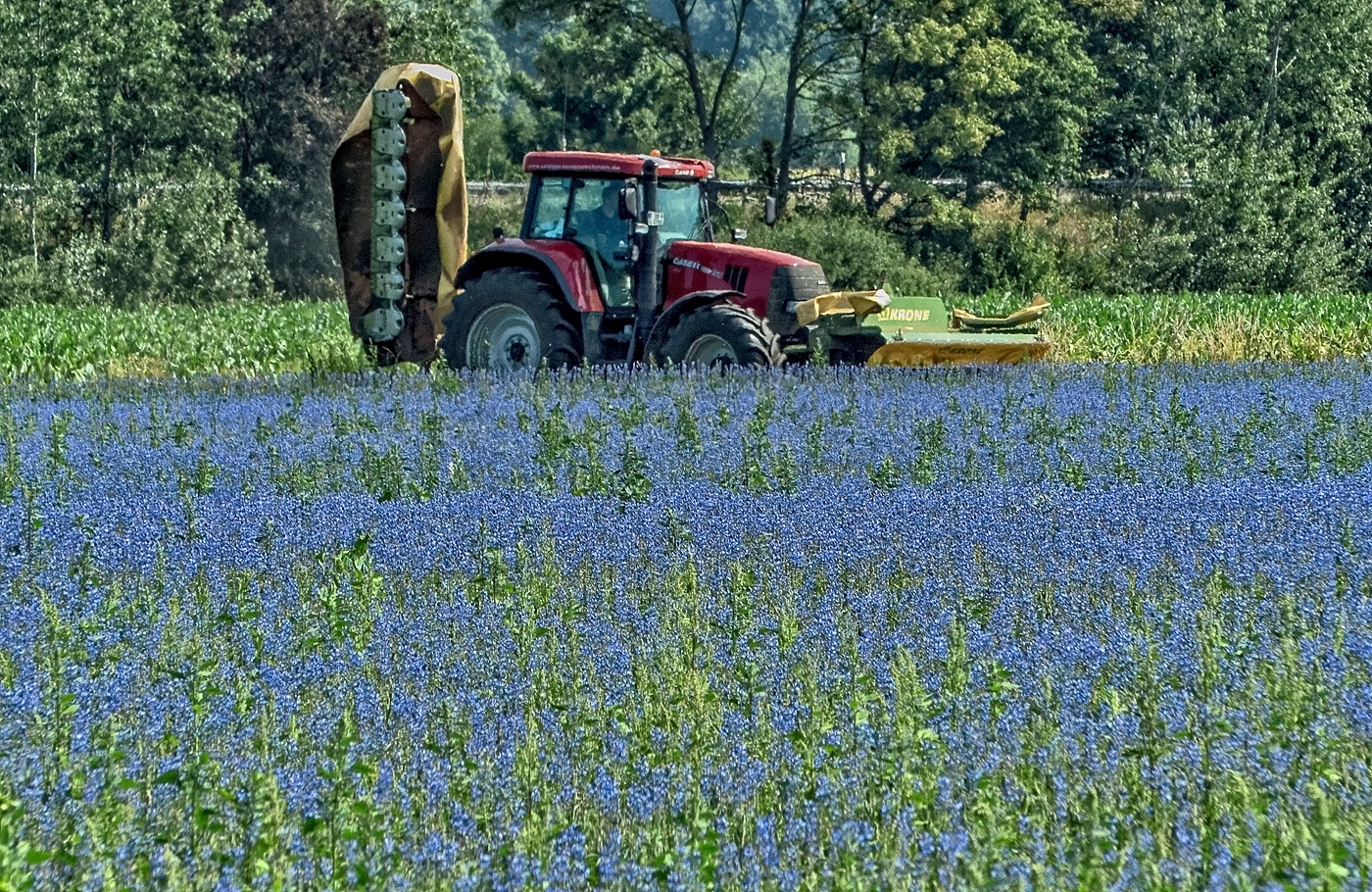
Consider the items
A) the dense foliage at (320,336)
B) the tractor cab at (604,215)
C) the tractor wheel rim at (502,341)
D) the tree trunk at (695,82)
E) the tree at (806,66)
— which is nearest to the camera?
the tractor cab at (604,215)

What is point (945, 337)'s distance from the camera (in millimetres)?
14484

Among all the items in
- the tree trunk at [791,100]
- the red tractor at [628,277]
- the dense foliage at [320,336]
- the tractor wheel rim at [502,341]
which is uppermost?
the tree trunk at [791,100]

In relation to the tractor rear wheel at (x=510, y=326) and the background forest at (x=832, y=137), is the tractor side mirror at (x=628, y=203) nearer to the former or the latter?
the tractor rear wheel at (x=510, y=326)

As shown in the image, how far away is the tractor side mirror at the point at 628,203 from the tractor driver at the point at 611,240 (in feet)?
2.40

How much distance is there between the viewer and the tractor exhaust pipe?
528 inches

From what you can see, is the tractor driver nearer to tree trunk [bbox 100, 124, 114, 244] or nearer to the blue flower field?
the blue flower field

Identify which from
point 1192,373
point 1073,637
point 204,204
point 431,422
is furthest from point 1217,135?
point 1073,637

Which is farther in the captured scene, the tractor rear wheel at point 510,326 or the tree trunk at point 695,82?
the tree trunk at point 695,82

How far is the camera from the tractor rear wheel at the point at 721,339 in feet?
43.5

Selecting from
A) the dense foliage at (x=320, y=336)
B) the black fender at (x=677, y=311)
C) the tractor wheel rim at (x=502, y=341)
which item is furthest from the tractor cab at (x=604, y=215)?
the dense foliage at (x=320, y=336)

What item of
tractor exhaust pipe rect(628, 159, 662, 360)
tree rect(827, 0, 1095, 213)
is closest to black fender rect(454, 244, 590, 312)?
tractor exhaust pipe rect(628, 159, 662, 360)

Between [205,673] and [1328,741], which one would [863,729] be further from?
→ [205,673]

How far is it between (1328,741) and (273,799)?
2.45 m

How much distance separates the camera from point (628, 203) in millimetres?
12945
